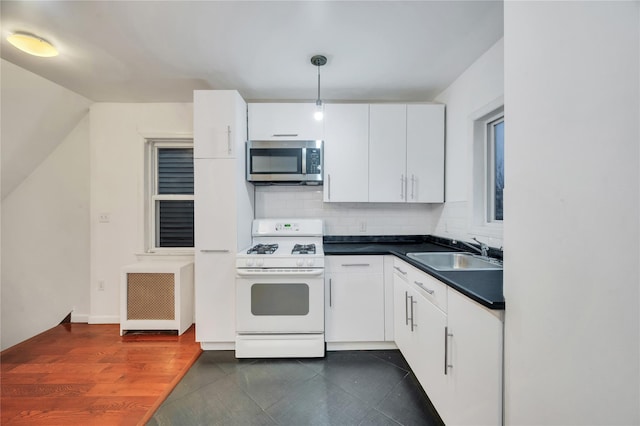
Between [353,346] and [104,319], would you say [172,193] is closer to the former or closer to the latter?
[104,319]

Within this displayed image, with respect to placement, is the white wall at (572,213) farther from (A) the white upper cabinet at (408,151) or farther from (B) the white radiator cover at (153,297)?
(B) the white radiator cover at (153,297)

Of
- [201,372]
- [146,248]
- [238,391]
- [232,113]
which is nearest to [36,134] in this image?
[146,248]

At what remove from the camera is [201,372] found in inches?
77.5

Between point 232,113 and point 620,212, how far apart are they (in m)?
2.35

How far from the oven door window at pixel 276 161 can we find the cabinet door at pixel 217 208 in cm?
28

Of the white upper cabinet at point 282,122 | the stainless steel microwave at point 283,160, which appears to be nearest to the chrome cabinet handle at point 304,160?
the stainless steel microwave at point 283,160

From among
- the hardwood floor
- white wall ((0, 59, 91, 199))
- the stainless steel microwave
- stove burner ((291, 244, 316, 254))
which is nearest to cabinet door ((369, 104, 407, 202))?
the stainless steel microwave

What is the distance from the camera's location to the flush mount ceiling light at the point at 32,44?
66.2 inches

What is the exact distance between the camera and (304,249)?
232cm

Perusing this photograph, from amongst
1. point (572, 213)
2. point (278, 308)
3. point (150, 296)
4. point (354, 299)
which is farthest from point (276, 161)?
point (572, 213)

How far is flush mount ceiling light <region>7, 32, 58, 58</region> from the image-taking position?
1682 millimetres

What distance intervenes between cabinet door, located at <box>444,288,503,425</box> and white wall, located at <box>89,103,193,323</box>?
3.01 meters

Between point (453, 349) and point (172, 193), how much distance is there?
3.06 meters

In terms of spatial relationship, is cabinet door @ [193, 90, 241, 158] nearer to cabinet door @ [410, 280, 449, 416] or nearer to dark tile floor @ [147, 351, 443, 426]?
dark tile floor @ [147, 351, 443, 426]
